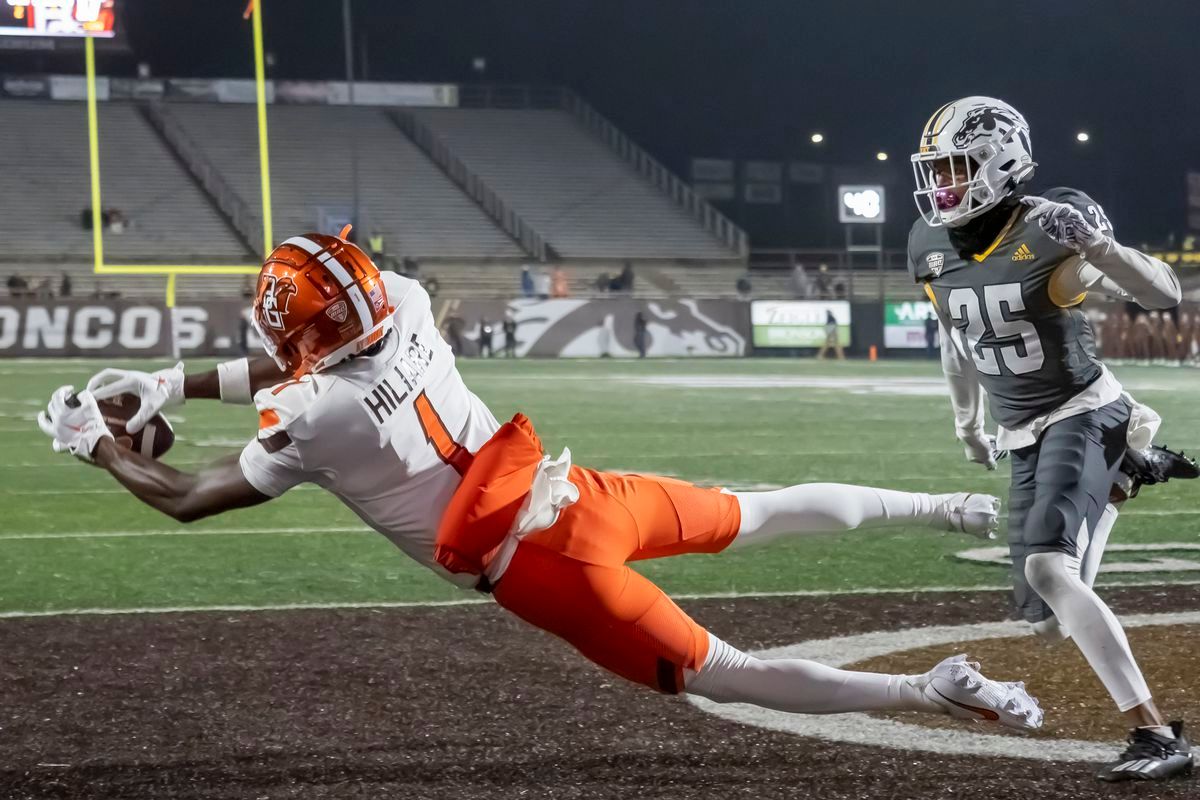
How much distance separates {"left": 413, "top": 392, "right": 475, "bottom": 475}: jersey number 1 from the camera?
129 inches

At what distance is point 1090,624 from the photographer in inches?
144

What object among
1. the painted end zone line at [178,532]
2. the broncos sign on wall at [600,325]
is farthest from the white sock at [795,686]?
the broncos sign on wall at [600,325]

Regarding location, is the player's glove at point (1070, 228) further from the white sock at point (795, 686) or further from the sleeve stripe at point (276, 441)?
the sleeve stripe at point (276, 441)

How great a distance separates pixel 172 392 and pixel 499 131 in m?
38.0

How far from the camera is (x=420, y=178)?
38562 millimetres

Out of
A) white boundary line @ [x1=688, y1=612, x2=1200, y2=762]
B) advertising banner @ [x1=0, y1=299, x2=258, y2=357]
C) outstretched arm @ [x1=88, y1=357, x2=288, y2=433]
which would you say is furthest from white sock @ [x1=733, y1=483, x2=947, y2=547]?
advertising banner @ [x1=0, y1=299, x2=258, y2=357]

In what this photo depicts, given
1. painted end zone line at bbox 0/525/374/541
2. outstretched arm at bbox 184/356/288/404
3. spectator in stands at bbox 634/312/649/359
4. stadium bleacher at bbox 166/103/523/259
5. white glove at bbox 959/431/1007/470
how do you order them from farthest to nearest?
stadium bleacher at bbox 166/103/523/259, spectator in stands at bbox 634/312/649/359, painted end zone line at bbox 0/525/374/541, white glove at bbox 959/431/1007/470, outstretched arm at bbox 184/356/288/404

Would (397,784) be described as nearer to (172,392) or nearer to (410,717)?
(410,717)

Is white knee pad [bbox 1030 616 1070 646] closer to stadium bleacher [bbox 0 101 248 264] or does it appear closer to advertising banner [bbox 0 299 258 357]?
advertising banner [bbox 0 299 258 357]

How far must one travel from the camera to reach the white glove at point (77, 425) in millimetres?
3393

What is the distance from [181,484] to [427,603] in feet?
8.53

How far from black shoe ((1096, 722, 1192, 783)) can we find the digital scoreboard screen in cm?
2010

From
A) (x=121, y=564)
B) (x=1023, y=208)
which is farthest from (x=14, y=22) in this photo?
(x=1023, y=208)

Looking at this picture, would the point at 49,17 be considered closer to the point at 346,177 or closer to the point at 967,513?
the point at 346,177
